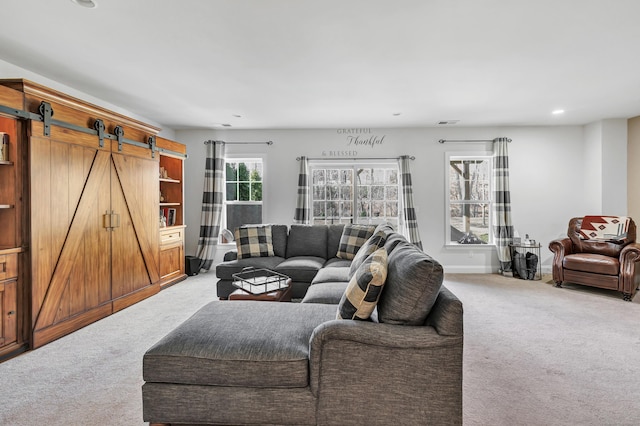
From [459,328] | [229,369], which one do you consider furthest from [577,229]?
[229,369]

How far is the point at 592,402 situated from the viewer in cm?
208

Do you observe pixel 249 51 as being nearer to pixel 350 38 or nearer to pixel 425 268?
pixel 350 38

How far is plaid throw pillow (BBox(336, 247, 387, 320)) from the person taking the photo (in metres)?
1.72

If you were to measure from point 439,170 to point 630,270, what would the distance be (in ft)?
9.38

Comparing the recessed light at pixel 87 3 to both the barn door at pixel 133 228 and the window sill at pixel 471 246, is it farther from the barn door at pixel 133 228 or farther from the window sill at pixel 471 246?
the window sill at pixel 471 246

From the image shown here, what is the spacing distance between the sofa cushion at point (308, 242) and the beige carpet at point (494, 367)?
4.64 feet

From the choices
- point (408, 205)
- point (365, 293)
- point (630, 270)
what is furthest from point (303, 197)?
point (630, 270)

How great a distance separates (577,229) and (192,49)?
5.66 metres

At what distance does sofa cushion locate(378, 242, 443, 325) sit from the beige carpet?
777 mm

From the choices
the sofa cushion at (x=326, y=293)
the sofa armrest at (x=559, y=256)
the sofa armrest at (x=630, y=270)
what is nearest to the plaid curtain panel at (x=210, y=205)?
the sofa cushion at (x=326, y=293)

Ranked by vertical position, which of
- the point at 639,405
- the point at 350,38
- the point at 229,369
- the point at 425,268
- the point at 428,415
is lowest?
the point at 639,405

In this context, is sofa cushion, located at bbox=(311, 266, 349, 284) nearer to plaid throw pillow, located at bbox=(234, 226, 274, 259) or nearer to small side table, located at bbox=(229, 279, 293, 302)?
small side table, located at bbox=(229, 279, 293, 302)

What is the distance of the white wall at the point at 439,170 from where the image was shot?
19.3 feet

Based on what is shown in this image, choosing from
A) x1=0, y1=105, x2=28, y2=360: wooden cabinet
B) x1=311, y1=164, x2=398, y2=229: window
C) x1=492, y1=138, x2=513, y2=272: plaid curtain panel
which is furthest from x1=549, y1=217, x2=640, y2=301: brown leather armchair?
x1=0, y1=105, x2=28, y2=360: wooden cabinet
